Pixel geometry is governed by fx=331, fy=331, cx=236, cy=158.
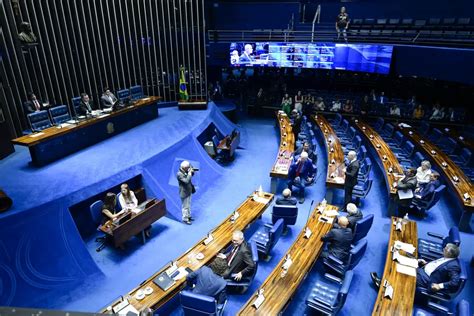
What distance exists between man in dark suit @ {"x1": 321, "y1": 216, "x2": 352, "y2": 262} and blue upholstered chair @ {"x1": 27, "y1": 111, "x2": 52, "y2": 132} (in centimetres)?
848

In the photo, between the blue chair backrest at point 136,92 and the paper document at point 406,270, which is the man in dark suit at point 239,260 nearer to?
the paper document at point 406,270

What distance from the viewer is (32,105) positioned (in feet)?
35.2

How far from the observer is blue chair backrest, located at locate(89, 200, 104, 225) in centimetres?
728

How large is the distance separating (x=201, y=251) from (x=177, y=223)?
2.28 metres

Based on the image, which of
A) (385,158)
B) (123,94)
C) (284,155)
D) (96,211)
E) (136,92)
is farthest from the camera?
(136,92)

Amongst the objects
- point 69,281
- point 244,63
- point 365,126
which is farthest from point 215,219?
point 244,63

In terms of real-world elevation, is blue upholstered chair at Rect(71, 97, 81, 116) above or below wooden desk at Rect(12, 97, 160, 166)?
above

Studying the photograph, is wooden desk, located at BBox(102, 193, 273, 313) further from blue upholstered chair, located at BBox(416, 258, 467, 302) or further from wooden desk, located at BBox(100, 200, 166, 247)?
blue upholstered chair, located at BBox(416, 258, 467, 302)

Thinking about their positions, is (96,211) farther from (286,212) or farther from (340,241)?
(340,241)

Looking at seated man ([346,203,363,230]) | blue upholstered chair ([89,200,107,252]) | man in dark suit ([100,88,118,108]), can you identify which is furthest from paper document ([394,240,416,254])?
man in dark suit ([100,88,118,108])

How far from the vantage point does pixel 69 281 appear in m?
6.43

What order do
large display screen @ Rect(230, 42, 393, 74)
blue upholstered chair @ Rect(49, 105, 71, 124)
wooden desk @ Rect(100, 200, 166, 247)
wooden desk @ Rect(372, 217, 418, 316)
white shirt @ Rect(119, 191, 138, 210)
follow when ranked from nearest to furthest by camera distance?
1. wooden desk @ Rect(372, 217, 418, 316)
2. wooden desk @ Rect(100, 200, 166, 247)
3. white shirt @ Rect(119, 191, 138, 210)
4. blue upholstered chair @ Rect(49, 105, 71, 124)
5. large display screen @ Rect(230, 42, 393, 74)

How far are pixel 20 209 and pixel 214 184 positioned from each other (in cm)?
520

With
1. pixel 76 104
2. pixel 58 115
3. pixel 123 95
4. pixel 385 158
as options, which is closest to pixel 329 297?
pixel 385 158
